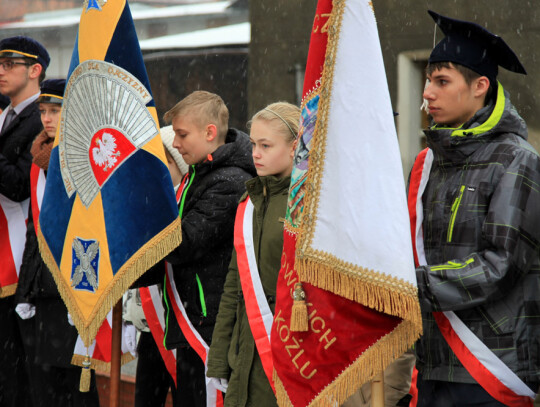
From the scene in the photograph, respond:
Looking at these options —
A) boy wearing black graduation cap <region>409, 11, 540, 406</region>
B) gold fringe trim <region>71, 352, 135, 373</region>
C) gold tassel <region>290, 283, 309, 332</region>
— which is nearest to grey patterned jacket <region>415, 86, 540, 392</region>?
boy wearing black graduation cap <region>409, 11, 540, 406</region>

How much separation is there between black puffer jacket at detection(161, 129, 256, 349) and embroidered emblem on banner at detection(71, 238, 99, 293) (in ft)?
1.19

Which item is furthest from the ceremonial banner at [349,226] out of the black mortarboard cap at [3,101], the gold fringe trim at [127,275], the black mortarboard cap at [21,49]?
the black mortarboard cap at [3,101]

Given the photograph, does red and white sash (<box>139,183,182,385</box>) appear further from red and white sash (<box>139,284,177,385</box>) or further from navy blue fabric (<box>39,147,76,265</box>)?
navy blue fabric (<box>39,147,76,265</box>)

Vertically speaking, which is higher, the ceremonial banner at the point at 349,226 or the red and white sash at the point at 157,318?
the ceremonial banner at the point at 349,226

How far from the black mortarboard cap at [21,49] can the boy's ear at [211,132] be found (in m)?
2.02

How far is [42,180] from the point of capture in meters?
5.09

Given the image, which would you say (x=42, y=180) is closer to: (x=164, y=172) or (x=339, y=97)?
(x=164, y=172)

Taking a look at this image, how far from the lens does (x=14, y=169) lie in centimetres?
518

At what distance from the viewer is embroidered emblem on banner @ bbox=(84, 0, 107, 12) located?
13.2ft

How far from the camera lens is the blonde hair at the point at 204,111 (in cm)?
417

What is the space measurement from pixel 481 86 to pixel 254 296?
1.29m

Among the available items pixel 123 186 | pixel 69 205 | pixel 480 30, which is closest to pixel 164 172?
pixel 123 186

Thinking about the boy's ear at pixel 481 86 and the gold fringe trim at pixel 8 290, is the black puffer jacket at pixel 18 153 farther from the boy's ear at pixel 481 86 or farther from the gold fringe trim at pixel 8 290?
the boy's ear at pixel 481 86

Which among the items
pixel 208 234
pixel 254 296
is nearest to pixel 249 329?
pixel 254 296
